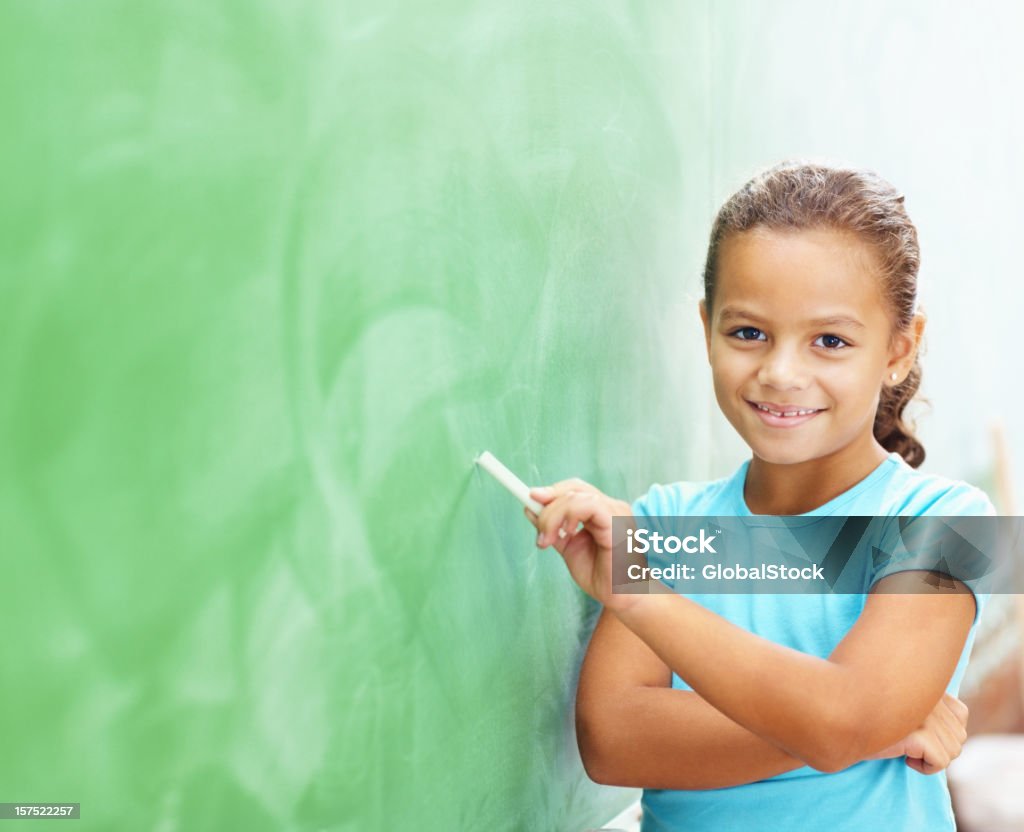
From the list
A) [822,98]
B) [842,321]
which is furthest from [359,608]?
[822,98]

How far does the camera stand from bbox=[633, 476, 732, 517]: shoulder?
1035 mm

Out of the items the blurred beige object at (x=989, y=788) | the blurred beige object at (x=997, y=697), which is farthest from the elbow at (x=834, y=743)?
the blurred beige object at (x=997, y=697)

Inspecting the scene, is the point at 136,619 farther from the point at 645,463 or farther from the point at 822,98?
the point at 822,98

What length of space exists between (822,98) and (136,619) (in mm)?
1331

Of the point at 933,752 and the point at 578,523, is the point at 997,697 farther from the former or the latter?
the point at 578,523

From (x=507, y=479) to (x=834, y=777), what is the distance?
16.4 inches

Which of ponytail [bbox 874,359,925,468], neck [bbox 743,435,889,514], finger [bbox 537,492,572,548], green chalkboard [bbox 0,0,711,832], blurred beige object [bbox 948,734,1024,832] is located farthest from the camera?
blurred beige object [bbox 948,734,1024,832]

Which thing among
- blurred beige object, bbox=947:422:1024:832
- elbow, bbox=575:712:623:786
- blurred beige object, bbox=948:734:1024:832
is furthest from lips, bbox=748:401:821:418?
blurred beige object, bbox=947:422:1024:832

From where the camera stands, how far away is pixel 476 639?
32.5 inches

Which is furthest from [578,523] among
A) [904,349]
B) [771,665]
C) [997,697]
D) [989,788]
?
[997,697]

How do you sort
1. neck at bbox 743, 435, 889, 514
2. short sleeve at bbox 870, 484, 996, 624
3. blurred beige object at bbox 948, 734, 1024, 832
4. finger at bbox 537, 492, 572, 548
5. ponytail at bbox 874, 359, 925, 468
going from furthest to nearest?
blurred beige object at bbox 948, 734, 1024, 832 → ponytail at bbox 874, 359, 925, 468 → neck at bbox 743, 435, 889, 514 → short sleeve at bbox 870, 484, 996, 624 → finger at bbox 537, 492, 572, 548

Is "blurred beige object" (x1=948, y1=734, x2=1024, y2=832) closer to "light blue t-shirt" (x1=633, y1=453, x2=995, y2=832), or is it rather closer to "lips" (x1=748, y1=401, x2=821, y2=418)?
"light blue t-shirt" (x1=633, y1=453, x2=995, y2=832)

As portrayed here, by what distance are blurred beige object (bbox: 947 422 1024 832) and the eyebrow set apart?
117 cm

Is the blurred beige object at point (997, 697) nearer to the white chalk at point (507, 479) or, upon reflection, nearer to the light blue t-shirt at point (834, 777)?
the light blue t-shirt at point (834, 777)
